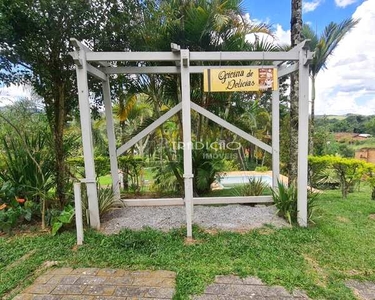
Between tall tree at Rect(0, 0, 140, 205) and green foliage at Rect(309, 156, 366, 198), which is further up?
tall tree at Rect(0, 0, 140, 205)

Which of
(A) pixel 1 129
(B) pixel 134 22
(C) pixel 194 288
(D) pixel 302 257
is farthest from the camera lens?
(A) pixel 1 129

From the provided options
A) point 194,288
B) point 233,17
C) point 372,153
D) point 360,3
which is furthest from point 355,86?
point 194,288

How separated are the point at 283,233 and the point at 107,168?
4544mm

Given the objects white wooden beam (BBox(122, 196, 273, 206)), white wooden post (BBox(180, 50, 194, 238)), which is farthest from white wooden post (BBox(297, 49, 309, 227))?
white wooden post (BBox(180, 50, 194, 238))

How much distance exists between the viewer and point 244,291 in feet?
6.74

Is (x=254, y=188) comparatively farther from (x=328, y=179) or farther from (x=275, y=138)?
(x=328, y=179)

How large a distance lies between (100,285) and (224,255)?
4.23 ft

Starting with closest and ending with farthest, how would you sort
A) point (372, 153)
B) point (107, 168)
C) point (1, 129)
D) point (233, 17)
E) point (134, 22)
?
1. point (134, 22)
2. point (1, 129)
3. point (233, 17)
4. point (107, 168)
5. point (372, 153)

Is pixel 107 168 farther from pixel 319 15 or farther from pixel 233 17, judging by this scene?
pixel 319 15

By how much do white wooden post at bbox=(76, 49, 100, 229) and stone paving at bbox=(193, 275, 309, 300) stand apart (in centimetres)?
198

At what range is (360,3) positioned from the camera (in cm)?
828

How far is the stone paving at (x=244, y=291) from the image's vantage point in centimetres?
199

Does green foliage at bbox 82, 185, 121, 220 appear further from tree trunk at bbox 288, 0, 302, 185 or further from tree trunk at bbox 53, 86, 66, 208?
tree trunk at bbox 288, 0, 302, 185

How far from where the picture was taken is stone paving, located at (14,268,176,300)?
2016 millimetres
